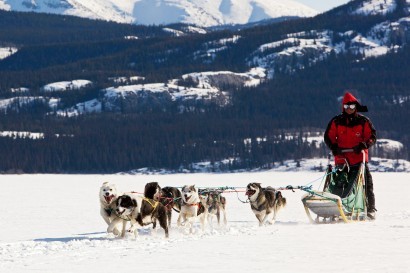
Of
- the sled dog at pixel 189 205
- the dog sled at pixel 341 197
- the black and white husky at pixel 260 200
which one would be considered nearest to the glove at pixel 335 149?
the dog sled at pixel 341 197

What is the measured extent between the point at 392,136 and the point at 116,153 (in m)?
41.1

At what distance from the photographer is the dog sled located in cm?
1683

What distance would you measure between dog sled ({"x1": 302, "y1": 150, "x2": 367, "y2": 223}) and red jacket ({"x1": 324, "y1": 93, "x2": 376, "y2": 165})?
8.8 inches

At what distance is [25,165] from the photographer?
5231 inches

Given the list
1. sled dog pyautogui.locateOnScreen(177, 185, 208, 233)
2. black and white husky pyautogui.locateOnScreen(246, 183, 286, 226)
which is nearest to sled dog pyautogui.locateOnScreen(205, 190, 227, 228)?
black and white husky pyautogui.locateOnScreen(246, 183, 286, 226)

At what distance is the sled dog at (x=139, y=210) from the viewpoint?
15992mm

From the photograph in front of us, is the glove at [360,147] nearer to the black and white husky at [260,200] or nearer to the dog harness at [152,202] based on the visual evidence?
the black and white husky at [260,200]

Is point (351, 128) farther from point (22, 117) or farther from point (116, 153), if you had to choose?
point (22, 117)

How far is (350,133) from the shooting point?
57.0 feet

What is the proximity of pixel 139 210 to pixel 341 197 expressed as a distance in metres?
3.68

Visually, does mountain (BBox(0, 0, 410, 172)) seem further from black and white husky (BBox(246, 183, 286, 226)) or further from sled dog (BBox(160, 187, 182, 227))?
sled dog (BBox(160, 187, 182, 227))

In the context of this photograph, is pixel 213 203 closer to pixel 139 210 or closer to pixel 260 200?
pixel 260 200

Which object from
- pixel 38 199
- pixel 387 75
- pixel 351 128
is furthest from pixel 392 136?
pixel 351 128

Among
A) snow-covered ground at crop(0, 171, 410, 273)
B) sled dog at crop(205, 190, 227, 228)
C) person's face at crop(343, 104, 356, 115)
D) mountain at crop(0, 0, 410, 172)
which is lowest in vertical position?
snow-covered ground at crop(0, 171, 410, 273)
